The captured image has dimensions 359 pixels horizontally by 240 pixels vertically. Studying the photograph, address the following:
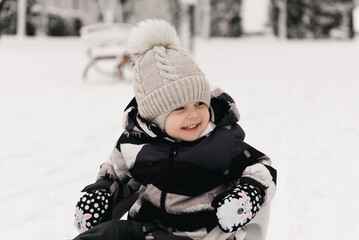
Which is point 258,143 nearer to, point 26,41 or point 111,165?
point 111,165

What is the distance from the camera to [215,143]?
1699 millimetres

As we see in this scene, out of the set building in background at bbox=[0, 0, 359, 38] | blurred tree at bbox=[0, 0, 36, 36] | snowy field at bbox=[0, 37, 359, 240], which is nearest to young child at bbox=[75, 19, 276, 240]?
snowy field at bbox=[0, 37, 359, 240]

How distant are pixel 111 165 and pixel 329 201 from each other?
1546 millimetres

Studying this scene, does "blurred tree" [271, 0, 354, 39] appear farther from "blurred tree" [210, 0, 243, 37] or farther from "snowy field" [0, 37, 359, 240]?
"snowy field" [0, 37, 359, 240]

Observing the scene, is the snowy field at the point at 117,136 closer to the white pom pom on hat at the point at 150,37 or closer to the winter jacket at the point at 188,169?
the winter jacket at the point at 188,169

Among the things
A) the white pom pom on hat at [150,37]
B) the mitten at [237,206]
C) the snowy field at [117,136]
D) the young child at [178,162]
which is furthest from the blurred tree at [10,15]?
the mitten at [237,206]

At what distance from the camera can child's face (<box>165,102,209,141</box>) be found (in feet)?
5.53

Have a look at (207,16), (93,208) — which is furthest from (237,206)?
(207,16)

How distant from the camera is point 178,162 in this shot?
168cm

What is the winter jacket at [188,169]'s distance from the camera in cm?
168

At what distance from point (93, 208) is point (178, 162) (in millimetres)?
353

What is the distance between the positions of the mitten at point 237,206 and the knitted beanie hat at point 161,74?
0.36m

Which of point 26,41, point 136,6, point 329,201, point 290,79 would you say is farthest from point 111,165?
point 136,6

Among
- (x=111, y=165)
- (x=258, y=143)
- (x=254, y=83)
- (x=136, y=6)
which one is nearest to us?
(x=111, y=165)
